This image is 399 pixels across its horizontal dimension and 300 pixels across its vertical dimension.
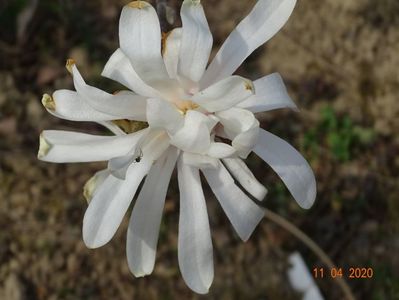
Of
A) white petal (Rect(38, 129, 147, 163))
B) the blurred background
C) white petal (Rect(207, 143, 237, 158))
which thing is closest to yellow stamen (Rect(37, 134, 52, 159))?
white petal (Rect(38, 129, 147, 163))

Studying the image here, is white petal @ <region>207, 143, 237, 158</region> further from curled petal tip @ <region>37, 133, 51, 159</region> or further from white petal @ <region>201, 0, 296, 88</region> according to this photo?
curled petal tip @ <region>37, 133, 51, 159</region>

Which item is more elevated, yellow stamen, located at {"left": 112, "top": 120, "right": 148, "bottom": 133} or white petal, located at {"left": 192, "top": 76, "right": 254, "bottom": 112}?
white petal, located at {"left": 192, "top": 76, "right": 254, "bottom": 112}

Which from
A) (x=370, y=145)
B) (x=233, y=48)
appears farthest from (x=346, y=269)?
(x=233, y=48)

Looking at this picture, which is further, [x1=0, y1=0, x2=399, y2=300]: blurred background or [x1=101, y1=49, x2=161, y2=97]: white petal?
[x1=0, y1=0, x2=399, y2=300]: blurred background

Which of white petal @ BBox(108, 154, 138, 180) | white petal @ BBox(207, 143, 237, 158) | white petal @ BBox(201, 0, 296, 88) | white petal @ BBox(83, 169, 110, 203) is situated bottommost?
white petal @ BBox(83, 169, 110, 203)

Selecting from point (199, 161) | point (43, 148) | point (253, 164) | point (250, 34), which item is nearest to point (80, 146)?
point (43, 148)

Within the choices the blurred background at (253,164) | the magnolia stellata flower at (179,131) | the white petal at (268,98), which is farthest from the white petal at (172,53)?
the blurred background at (253,164)

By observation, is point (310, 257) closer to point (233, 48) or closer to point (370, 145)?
point (370, 145)

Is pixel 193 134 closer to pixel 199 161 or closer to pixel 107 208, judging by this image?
pixel 199 161
